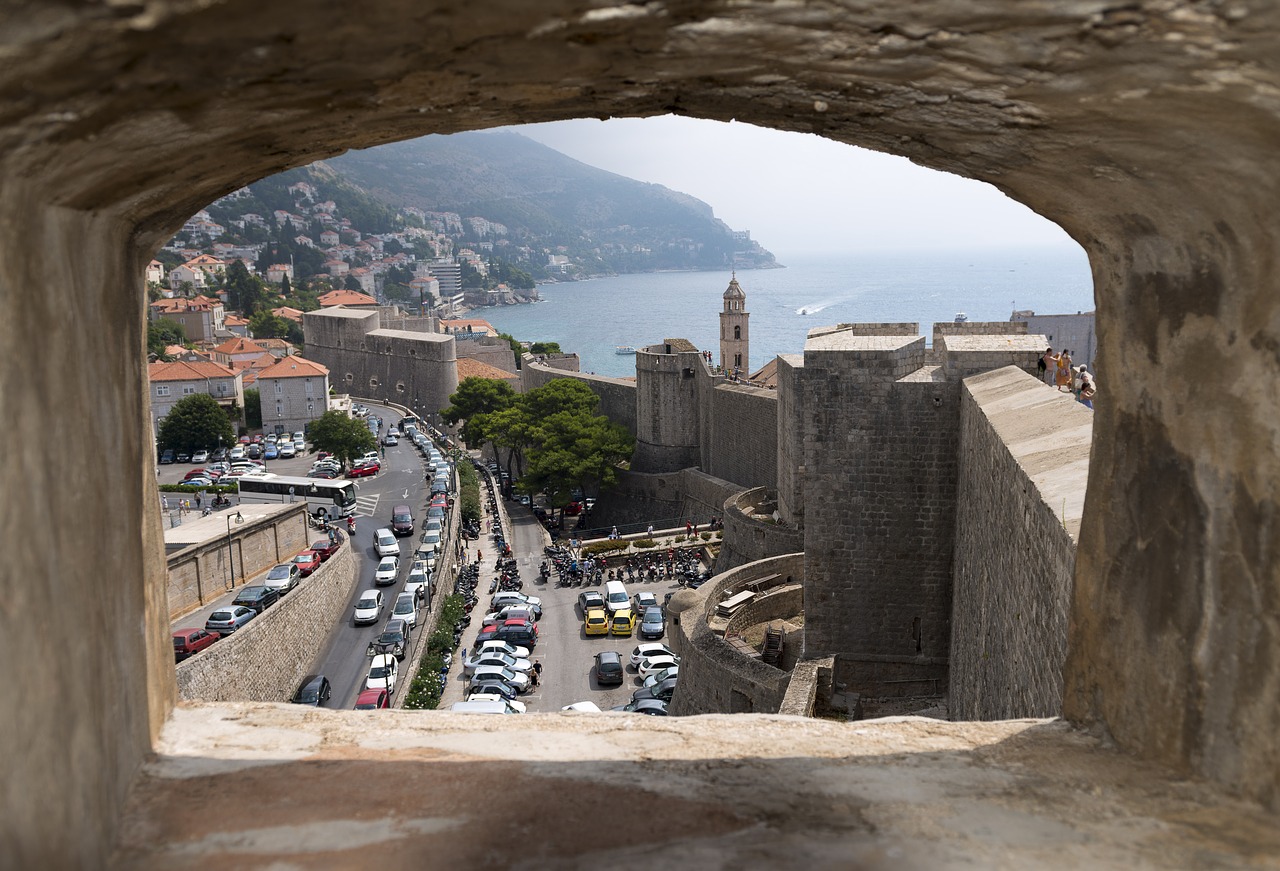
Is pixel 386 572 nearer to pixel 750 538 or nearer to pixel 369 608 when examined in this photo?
pixel 369 608

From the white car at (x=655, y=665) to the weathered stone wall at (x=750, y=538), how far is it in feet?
7.76

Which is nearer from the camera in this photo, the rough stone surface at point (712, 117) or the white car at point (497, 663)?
the rough stone surface at point (712, 117)

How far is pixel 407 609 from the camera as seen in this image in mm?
22141

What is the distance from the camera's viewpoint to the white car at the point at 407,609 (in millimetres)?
21688

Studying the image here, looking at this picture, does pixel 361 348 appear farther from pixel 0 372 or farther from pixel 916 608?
pixel 0 372

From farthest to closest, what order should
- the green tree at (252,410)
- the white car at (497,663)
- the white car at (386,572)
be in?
the green tree at (252,410), the white car at (386,572), the white car at (497,663)

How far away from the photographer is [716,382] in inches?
1302

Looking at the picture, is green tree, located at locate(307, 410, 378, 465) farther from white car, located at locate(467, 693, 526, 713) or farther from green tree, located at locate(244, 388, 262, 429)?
white car, located at locate(467, 693, 526, 713)

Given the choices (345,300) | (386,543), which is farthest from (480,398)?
(345,300)

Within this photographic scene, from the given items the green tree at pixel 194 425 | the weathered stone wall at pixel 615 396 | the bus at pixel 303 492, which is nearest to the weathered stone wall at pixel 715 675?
the bus at pixel 303 492

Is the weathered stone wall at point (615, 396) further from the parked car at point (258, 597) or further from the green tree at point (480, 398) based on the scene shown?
the parked car at point (258, 597)

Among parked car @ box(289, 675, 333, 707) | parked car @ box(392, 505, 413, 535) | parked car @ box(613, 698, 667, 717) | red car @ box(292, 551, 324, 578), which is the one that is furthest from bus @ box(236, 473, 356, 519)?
parked car @ box(613, 698, 667, 717)

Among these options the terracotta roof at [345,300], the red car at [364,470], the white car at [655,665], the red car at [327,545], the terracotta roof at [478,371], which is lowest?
the white car at [655,665]

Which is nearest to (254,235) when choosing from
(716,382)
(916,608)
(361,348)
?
(361,348)
